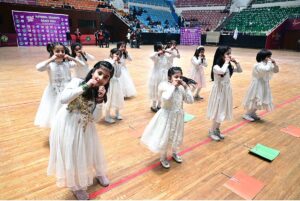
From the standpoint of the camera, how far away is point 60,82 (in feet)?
9.64

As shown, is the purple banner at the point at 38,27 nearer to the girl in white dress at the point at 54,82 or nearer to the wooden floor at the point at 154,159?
the wooden floor at the point at 154,159

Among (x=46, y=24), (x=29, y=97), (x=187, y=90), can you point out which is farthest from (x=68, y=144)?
(x=46, y=24)

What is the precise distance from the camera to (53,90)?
117 inches

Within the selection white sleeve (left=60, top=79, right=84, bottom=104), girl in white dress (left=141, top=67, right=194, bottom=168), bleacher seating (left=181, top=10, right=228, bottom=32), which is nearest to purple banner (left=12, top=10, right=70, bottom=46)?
bleacher seating (left=181, top=10, right=228, bottom=32)

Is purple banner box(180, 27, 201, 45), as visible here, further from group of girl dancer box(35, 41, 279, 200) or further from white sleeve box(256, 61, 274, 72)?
white sleeve box(256, 61, 274, 72)

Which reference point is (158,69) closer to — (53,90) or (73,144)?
(53,90)

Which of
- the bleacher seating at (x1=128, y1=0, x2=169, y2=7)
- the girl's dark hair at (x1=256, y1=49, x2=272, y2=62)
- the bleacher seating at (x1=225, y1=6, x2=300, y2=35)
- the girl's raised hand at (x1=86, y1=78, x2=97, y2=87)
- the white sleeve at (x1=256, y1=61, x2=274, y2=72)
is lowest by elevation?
the white sleeve at (x1=256, y1=61, x2=274, y2=72)

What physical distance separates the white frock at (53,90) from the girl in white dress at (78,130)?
109 centimetres

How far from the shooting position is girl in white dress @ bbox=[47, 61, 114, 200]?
1.75m

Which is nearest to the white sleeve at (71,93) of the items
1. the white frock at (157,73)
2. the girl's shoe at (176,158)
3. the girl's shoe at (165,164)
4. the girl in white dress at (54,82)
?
the girl in white dress at (54,82)

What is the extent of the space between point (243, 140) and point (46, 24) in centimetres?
1679

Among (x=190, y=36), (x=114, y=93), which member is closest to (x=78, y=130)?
(x=114, y=93)

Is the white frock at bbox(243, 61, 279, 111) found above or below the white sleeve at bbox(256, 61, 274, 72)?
below

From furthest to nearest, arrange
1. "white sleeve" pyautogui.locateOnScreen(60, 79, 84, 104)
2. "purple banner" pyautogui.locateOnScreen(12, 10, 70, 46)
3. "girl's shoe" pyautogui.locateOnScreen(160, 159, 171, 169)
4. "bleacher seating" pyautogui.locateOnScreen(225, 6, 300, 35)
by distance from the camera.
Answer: "bleacher seating" pyautogui.locateOnScreen(225, 6, 300, 35) → "purple banner" pyautogui.locateOnScreen(12, 10, 70, 46) → "girl's shoe" pyautogui.locateOnScreen(160, 159, 171, 169) → "white sleeve" pyautogui.locateOnScreen(60, 79, 84, 104)
